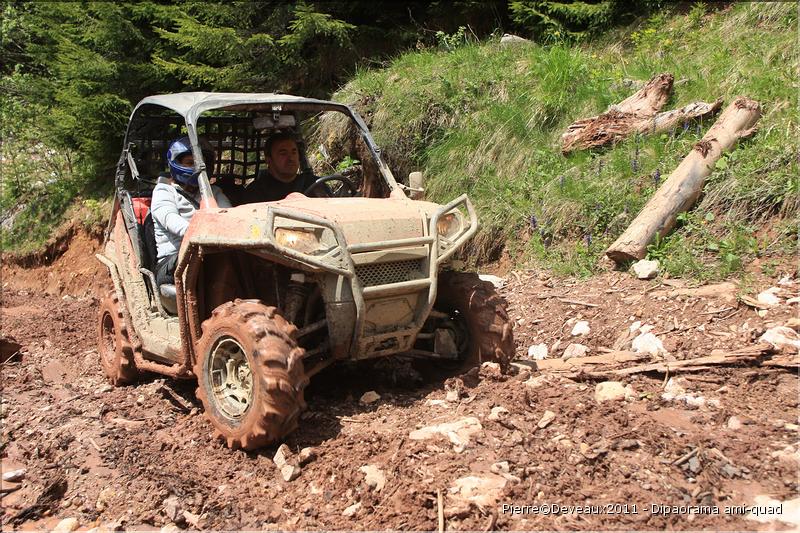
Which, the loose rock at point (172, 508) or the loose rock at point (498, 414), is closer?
the loose rock at point (172, 508)

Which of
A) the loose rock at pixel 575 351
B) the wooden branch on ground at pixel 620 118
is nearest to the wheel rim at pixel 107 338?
the loose rock at pixel 575 351

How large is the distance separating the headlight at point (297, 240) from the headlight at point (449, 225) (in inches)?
35.9

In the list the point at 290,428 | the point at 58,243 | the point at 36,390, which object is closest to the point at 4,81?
the point at 58,243

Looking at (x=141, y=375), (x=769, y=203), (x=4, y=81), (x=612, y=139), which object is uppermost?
(x=4, y=81)

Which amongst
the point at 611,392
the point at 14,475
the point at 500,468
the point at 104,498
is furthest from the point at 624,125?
the point at 14,475

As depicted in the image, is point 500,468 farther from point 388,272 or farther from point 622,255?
point 622,255

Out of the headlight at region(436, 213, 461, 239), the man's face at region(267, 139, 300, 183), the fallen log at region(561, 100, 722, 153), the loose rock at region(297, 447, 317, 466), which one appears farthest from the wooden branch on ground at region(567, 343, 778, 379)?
the fallen log at region(561, 100, 722, 153)

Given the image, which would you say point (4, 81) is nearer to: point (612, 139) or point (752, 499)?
point (612, 139)

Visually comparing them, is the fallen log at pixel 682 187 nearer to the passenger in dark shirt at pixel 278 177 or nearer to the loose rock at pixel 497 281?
the loose rock at pixel 497 281

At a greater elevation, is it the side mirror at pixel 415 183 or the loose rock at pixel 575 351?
the side mirror at pixel 415 183

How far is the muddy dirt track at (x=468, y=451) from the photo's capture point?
129 inches

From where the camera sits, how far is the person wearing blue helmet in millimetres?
5242

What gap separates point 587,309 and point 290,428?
2987 millimetres

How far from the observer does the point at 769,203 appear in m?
5.99
